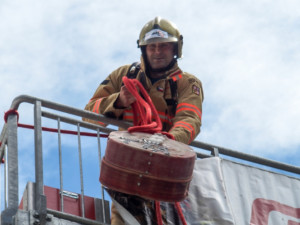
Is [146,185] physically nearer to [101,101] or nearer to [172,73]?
[101,101]

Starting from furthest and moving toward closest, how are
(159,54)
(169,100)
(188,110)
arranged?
(159,54) → (169,100) → (188,110)

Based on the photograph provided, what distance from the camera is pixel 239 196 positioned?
7.45m

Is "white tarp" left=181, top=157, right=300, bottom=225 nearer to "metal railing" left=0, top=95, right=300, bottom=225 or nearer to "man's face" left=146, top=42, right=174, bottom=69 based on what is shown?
"metal railing" left=0, top=95, right=300, bottom=225

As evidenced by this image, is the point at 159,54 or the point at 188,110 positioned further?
the point at 159,54

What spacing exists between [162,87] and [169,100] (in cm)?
16

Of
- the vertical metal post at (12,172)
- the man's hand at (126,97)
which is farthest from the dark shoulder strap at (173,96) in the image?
the vertical metal post at (12,172)

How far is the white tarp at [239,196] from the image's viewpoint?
22.9ft

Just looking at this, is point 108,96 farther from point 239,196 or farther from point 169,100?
point 239,196

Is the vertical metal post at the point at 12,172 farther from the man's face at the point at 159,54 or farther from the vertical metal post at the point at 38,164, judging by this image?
the man's face at the point at 159,54

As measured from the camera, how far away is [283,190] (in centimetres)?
787

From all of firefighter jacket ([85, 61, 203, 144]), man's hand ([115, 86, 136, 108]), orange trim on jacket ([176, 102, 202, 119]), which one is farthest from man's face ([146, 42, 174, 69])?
man's hand ([115, 86, 136, 108])

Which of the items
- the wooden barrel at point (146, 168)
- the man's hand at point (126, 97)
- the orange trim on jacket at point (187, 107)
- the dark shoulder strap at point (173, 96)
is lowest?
the wooden barrel at point (146, 168)

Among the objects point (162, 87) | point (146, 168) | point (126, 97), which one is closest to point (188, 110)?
point (162, 87)

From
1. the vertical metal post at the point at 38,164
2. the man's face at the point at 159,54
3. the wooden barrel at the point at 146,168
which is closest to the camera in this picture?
the vertical metal post at the point at 38,164
